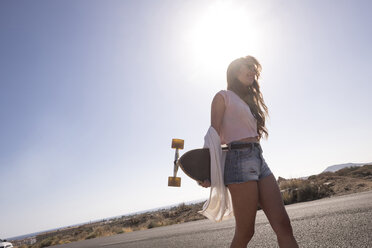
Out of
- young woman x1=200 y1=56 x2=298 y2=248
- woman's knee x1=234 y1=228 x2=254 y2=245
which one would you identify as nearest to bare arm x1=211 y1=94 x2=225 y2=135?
young woman x1=200 y1=56 x2=298 y2=248

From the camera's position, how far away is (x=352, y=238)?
358 cm

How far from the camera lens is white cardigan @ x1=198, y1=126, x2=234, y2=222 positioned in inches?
97.0

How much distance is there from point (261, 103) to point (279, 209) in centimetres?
119

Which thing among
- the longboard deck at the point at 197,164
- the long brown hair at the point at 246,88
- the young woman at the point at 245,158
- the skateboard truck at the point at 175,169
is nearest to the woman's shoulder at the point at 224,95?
the young woman at the point at 245,158

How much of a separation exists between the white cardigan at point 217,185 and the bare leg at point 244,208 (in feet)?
0.51

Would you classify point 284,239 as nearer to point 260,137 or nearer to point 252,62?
point 260,137

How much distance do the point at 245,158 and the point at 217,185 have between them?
1.11ft

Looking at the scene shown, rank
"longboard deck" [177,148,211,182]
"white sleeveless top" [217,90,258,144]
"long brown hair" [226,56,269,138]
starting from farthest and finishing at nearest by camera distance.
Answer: "long brown hair" [226,56,269,138], "white sleeveless top" [217,90,258,144], "longboard deck" [177,148,211,182]

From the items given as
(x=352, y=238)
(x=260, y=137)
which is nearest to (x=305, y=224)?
(x=352, y=238)

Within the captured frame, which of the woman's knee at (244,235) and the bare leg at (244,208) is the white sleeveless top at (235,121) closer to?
the bare leg at (244,208)

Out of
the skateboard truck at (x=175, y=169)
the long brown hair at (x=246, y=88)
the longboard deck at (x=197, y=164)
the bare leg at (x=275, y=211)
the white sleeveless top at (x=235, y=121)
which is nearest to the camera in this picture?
the bare leg at (x=275, y=211)

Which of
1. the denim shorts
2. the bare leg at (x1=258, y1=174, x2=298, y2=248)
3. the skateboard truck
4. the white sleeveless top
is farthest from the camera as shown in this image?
the skateboard truck

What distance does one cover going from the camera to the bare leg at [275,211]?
2.26 meters

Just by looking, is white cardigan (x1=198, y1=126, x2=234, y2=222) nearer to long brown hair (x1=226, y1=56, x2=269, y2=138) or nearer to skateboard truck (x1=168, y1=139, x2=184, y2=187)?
skateboard truck (x1=168, y1=139, x2=184, y2=187)
